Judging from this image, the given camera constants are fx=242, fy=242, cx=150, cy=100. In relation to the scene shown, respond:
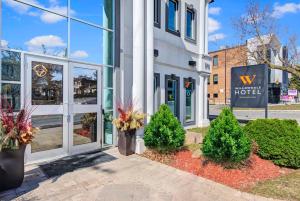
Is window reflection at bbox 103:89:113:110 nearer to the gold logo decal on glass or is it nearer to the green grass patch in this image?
the gold logo decal on glass

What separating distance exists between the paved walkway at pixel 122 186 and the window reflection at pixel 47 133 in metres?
0.67

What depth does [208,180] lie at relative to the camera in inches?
218

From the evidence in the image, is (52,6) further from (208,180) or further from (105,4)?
(208,180)

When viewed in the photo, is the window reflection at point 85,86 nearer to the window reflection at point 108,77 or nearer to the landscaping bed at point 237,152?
the window reflection at point 108,77

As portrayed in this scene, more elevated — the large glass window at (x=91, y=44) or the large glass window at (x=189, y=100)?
the large glass window at (x=91, y=44)

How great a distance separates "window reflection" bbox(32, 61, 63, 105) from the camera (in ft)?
20.2

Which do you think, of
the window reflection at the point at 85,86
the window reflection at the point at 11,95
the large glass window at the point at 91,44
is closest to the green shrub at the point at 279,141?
the window reflection at the point at 85,86

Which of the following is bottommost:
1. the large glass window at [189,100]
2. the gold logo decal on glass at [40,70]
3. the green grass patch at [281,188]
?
the green grass patch at [281,188]

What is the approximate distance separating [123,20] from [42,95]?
3593mm

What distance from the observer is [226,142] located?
5703mm

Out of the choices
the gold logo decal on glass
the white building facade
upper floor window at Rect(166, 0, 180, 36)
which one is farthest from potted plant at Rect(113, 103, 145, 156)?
upper floor window at Rect(166, 0, 180, 36)

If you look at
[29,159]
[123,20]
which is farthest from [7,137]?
[123,20]

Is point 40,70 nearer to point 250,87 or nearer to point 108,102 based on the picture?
point 108,102

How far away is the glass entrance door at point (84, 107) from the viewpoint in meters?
7.01
